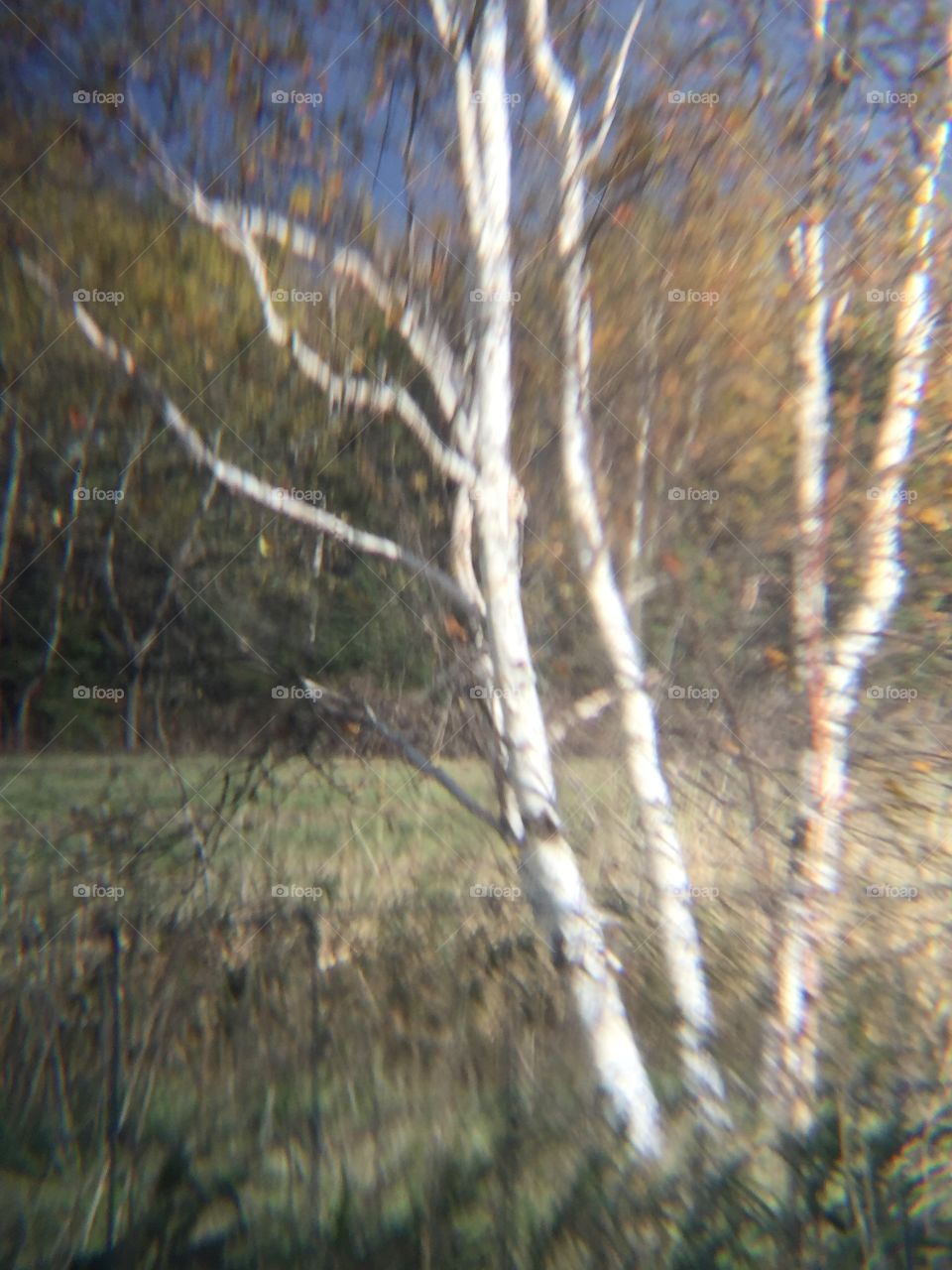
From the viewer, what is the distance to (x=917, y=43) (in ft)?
14.1

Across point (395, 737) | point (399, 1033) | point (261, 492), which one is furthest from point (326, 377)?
point (399, 1033)

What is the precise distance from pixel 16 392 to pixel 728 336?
10.1 ft

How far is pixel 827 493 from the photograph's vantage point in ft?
13.9

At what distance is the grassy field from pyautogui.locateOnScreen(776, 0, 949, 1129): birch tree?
11 centimetres

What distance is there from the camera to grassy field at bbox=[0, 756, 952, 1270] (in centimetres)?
233

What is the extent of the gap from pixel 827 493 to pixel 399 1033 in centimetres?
261

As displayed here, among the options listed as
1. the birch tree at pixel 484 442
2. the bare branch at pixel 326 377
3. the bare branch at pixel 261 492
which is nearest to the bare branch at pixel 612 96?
the birch tree at pixel 484 442

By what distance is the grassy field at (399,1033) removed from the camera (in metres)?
2.33

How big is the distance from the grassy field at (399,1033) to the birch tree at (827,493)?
115 millimetres

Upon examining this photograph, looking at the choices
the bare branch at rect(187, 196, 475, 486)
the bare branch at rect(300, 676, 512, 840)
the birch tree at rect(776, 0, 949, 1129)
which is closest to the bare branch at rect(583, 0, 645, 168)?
the birch tree at rect(776, 0, 949, 1129)

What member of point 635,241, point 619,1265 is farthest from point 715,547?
point 619,1265

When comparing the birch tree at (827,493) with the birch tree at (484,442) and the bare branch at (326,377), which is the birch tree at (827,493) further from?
the bare branch at (326,377)

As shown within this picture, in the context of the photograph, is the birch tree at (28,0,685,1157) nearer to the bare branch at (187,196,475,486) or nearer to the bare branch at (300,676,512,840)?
the bare branch at (187,196,475,486)

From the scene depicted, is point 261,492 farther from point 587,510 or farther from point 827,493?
point 827,493
